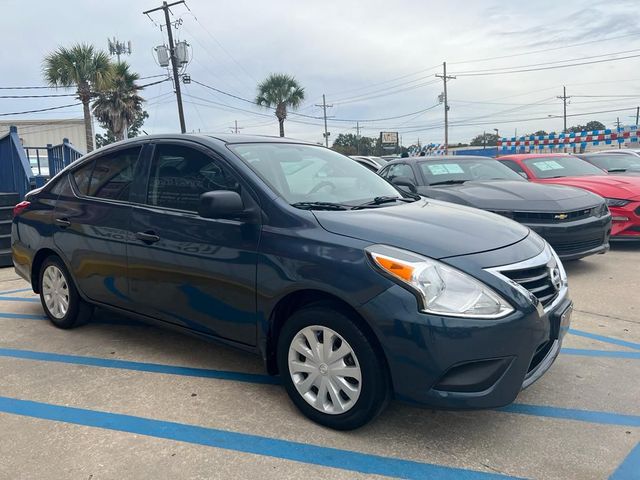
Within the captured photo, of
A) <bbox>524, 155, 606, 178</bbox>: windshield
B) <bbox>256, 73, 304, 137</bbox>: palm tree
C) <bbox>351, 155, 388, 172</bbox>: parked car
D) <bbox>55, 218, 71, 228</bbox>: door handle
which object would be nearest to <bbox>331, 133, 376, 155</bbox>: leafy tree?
<bbox>256, 73, 304, 137</bbox>: palm tree

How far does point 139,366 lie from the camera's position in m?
3.78

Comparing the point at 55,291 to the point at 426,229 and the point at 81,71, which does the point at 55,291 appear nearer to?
the point at 426,229

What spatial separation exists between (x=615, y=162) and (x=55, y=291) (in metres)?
9.75

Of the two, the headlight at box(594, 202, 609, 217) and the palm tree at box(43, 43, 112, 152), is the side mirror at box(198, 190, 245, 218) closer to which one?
the headlight at box(594, 202, 609, 217)

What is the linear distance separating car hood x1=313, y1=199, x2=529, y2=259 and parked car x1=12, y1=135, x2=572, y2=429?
0.01 m

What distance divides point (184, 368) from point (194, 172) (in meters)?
1.36

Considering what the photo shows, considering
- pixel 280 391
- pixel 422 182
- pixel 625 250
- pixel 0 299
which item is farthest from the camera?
pixel 625 250

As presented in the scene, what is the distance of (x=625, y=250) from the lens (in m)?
7.76

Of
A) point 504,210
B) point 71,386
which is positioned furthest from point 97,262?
point 504,210

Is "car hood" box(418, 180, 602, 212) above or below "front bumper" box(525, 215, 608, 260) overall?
above

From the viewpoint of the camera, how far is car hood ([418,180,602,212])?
6035 millimetres

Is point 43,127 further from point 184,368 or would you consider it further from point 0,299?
point 184,368

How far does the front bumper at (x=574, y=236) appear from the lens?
584 centimetres

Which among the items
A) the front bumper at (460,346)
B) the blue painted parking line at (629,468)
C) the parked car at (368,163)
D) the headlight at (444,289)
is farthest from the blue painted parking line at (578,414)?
the parked car at (368,163)
